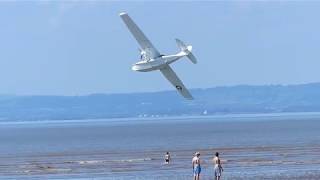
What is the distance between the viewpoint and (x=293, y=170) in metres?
63.1

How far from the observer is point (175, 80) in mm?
60312

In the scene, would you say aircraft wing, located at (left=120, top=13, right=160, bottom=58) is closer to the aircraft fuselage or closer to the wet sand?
the aircraft fuselage

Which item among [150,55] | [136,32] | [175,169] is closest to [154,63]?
[150,55]

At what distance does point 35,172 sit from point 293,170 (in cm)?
2077

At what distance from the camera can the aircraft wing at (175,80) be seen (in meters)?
58.8

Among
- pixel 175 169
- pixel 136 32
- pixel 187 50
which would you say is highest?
pixel 136 32

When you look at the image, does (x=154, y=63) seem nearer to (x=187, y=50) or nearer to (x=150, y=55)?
(x=150, y=55)

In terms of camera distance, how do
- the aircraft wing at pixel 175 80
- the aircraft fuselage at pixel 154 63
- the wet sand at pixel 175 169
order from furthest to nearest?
1. the wet sand at pixel 175 169
2. the aircraft wing at pixel 175 80
3. the aircraft fuselage at pixel 154 63

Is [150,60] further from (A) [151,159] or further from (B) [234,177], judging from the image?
(A) [151,159]

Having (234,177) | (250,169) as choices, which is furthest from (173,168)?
(234,177)

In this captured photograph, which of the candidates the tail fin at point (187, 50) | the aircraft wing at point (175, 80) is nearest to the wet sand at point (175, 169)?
the aircraft wing at point (175, 80)

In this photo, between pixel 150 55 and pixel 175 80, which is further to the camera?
pixel 175 80

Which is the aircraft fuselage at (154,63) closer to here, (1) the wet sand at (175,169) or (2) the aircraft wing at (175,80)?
(2) the aircraft wing at (175,80)

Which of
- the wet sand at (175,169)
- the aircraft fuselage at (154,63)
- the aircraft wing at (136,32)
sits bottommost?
the wet sand at (175,169)
